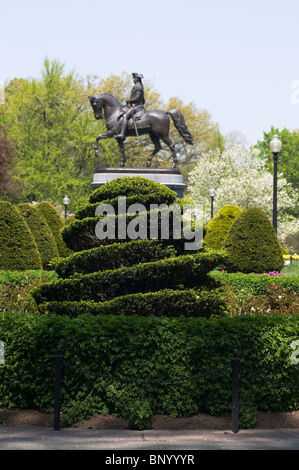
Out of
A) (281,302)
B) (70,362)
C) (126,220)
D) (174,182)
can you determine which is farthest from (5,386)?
(174,182)

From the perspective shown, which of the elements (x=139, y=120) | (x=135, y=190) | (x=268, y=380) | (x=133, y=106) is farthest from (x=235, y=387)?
(x=133, y=106)

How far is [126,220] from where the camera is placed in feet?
27.7

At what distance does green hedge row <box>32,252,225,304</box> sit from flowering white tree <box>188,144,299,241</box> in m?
34.8

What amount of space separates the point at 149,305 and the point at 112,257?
2.89 ft

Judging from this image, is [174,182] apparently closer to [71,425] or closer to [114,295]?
[114,295]

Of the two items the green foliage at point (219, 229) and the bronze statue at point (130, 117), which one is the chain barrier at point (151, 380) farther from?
the bronze statue at point (130, 117)

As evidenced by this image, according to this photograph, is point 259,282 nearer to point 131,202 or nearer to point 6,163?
point 131,202

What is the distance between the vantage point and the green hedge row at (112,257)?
8297 mm

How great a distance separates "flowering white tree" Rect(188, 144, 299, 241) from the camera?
143ft

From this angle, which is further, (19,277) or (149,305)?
(19,277)

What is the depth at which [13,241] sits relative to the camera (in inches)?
595

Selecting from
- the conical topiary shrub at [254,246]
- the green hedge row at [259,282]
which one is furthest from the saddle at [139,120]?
the green hedge row at [259,282]

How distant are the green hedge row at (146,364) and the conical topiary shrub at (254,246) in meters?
9.39
